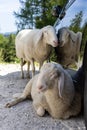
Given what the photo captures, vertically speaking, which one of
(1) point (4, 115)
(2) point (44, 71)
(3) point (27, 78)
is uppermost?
(2) point (44, 71)

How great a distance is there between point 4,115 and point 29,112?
302mm

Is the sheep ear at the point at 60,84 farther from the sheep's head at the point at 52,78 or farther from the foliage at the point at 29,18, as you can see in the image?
the foliage at the point at 29,18

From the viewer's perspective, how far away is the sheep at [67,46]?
4.46m

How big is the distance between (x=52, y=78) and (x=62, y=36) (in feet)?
3.00

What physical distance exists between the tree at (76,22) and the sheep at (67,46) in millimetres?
58

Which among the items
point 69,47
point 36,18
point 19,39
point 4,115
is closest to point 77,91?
point 69,47

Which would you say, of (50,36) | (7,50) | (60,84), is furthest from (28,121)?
(7,50)

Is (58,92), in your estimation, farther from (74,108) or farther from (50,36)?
(50,36)

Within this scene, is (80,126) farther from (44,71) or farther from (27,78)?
(27,78)

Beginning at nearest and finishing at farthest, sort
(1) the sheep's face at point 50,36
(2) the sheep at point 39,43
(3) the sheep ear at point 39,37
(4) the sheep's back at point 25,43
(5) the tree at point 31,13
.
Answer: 1. (1) the sheep's face at point 50,36
2. (2) the sheep at point 39,43
3. (3) the sheep ear at point 39,37
4. (4) the sheep's back at point 25,43
5. (5) the tree at point 31,13

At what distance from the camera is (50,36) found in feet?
18.0

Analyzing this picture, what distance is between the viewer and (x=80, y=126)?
4.32m

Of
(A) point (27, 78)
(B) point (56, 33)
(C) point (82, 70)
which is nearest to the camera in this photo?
(C) point (82, 70)

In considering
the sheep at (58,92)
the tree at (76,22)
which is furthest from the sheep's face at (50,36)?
the sheep at (58,92)
